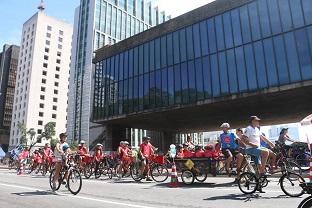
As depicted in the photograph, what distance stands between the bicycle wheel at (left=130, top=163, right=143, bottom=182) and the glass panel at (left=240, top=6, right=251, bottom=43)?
1895 cm

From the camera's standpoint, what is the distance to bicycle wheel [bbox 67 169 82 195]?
9.40 metres

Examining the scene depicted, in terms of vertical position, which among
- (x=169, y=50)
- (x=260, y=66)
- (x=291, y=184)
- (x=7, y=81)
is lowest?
(x=291, y=184)

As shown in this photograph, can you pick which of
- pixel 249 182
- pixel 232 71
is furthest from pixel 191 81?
pixel 249 182

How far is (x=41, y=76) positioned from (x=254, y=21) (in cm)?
8345

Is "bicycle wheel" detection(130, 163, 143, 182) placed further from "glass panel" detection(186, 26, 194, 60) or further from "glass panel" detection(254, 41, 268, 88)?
"glass panel" detection(186, 26, 194, 60)

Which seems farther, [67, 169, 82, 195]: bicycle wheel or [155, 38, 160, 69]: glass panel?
[155, 38, 160, 69]: glass panel

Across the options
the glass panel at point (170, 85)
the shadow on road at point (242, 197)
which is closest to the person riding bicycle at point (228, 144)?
the shadow on road at point (242, 197)

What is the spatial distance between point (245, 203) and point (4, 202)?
5.78 metres

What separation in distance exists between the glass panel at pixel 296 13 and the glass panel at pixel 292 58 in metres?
0.93

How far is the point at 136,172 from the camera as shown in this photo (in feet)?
46.7

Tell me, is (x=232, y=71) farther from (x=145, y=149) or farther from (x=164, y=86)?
(x=145, y=149)

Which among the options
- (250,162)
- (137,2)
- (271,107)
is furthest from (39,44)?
(250,162)

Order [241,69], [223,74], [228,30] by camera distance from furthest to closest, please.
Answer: [228,30] → [223,74] → [241,69]

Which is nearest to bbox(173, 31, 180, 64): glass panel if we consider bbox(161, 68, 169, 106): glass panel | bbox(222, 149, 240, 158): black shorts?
bbox(161, 68, 169, 106): glass panel
